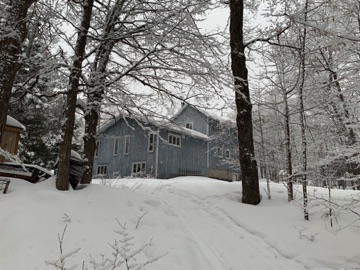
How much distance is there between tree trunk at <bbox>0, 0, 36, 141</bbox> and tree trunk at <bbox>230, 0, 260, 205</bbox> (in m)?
5.04

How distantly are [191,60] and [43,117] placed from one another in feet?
44.8

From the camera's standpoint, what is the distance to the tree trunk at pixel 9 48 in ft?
16.2

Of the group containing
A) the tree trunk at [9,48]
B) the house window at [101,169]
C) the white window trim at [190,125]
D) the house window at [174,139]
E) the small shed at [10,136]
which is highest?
the white window trim at [190,125]

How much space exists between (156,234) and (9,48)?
4284 millimetres

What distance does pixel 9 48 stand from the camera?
5.09 meters

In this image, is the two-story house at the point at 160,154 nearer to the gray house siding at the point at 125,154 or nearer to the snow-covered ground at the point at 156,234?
the gray house siding at the point at 125,154

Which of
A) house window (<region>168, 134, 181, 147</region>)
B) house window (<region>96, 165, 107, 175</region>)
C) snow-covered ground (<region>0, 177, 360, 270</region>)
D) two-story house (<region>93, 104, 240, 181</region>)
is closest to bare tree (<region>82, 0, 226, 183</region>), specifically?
snow-covered ground (<region>0, 177, 360, 270</region>)

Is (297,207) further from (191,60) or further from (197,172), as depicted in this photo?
(197,172)

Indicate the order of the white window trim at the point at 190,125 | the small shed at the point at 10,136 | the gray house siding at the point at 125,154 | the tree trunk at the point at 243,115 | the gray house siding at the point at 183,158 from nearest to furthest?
the tree trunk at the point at 243,115 < the small shed at the point at 10,136 < the gray house siding at the point at 183,158 < the gray house siding at the point at 125,154 < the white window trim at the point at 190,125

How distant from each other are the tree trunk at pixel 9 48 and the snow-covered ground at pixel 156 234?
164 cm

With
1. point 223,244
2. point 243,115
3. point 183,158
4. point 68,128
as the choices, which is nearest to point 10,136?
point 68,128

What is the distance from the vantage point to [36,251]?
3.27 meters

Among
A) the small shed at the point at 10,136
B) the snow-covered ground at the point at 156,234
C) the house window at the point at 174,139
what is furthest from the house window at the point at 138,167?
the snow-covered ground at the point at 156,234

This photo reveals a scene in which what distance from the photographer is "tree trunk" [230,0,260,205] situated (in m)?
7.71
